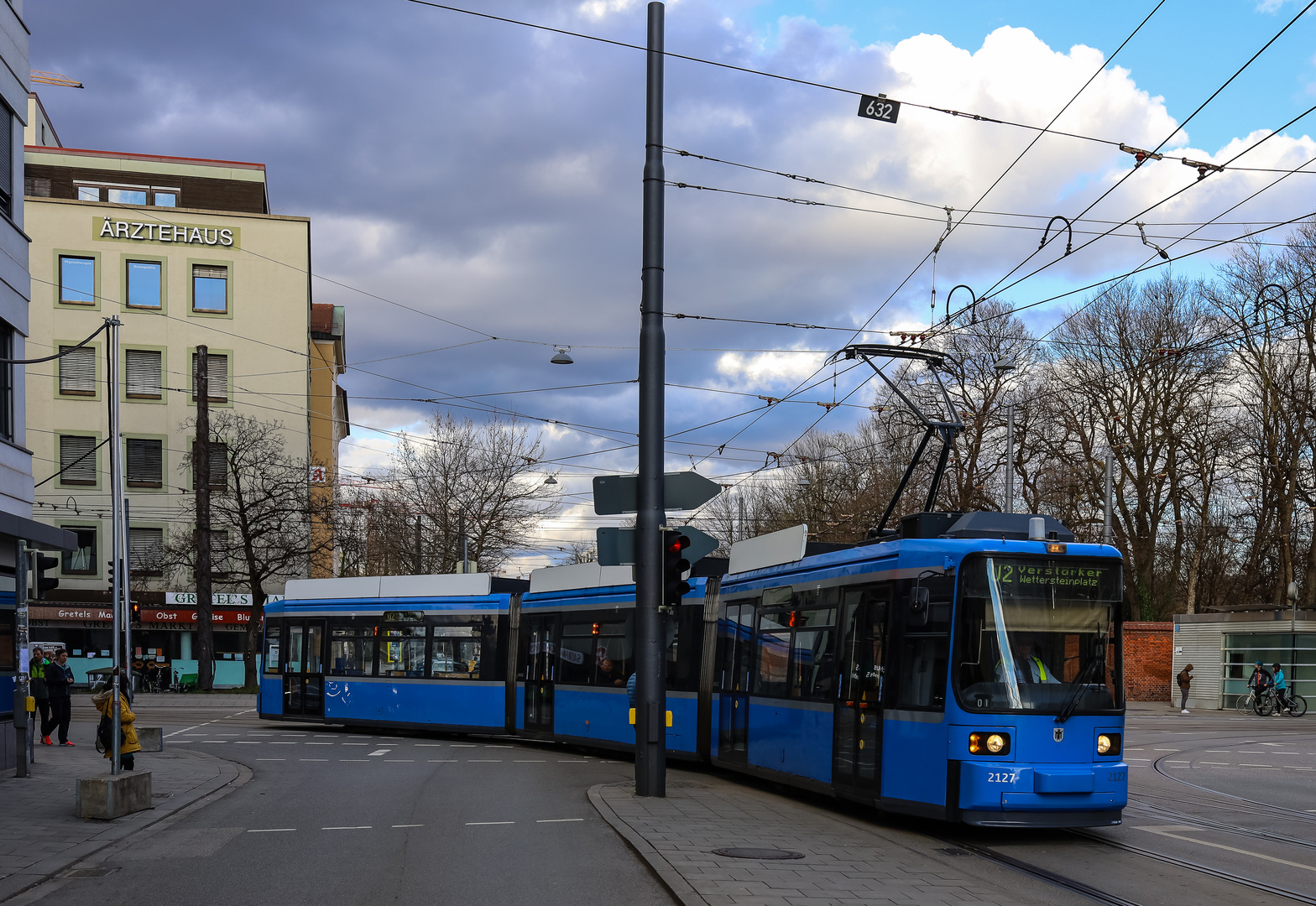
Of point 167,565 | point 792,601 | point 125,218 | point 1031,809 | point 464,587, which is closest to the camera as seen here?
point 1031,809

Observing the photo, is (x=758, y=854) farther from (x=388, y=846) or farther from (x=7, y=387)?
(x=7, y=387)

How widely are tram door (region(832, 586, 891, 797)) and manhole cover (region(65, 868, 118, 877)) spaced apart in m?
6.28

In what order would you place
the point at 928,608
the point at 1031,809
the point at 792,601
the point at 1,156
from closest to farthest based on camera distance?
the point at 1031,809
the point at 928,608
the point at 792,601
the point at 1,156

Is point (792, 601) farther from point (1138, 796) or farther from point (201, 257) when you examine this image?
point (201, 257)

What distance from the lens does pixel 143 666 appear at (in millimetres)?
44750

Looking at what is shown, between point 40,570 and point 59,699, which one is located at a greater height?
point 40,570

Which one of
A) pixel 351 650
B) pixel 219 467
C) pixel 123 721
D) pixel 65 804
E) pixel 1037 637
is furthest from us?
pixel 219 467

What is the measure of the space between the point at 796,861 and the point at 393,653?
16.0 m

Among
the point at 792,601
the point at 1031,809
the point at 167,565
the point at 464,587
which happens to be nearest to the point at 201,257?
the point at 167,565

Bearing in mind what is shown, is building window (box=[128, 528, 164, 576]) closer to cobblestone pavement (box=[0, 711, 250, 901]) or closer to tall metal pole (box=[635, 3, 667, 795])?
cobblestone pavement (box=[0, 711, 250, 901])

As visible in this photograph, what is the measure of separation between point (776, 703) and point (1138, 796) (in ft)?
14.1

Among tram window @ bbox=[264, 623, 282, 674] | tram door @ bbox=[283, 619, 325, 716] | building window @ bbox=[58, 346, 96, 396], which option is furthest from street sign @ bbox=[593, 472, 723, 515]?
building window @ bbox=[58, 346, 96, 396]

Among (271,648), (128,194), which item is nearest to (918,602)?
(271,648)

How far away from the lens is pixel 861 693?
39.2ft
